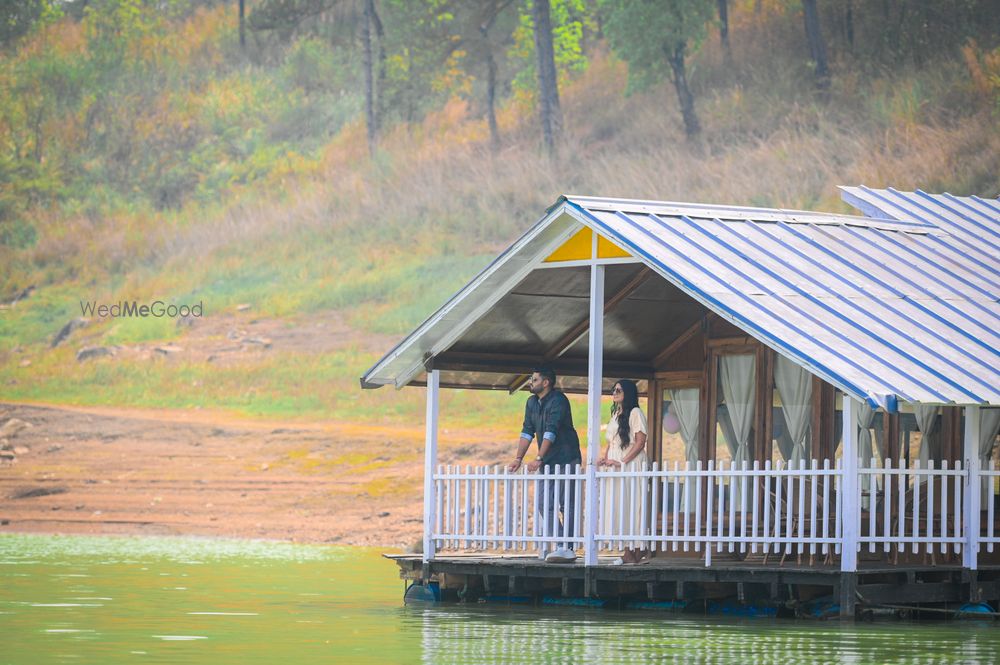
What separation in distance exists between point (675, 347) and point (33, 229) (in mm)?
32990

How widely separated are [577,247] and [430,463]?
2.90 meters

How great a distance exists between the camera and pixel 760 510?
59.9ft

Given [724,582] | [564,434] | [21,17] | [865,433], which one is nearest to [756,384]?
[865,433]

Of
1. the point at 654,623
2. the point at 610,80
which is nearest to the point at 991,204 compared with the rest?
the point at 654,623

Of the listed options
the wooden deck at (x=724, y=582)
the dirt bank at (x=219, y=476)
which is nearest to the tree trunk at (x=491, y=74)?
the dirt bank at (x=219, y=476)

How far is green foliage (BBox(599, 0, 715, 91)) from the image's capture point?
43719mm

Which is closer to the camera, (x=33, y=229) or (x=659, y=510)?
(x=659, y=510)

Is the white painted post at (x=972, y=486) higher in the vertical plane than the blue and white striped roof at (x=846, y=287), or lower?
lower

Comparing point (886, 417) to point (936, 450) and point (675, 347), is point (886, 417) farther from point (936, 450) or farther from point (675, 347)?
point (675, 347)

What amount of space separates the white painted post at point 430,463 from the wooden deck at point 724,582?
230 millimetres

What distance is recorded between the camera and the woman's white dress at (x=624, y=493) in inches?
677

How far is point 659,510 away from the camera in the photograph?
773 inches

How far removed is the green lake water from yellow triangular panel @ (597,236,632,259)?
332 centimetres

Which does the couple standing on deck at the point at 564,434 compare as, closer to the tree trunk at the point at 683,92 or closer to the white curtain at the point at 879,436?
the white curtain at the point at 879,436
